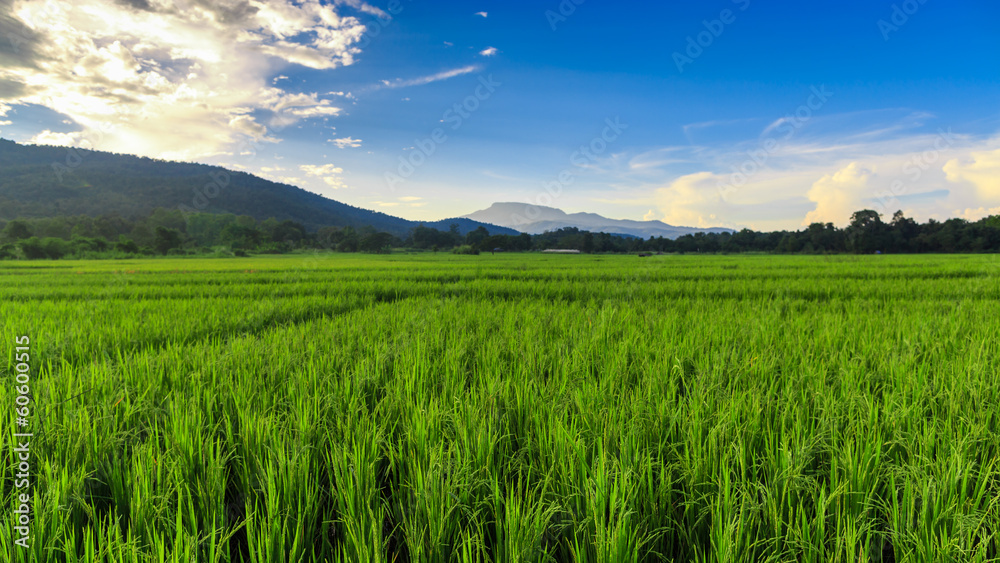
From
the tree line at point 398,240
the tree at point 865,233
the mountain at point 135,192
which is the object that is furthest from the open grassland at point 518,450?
the mountain at point 135,192

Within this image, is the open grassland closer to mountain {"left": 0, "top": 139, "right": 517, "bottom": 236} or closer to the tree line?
the tree line

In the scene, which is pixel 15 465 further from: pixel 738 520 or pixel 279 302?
pixel 279 302

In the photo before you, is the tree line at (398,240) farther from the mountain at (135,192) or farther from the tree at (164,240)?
the mountain at (135,192)

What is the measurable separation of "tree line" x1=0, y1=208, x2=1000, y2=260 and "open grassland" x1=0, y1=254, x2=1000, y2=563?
55.6 metres

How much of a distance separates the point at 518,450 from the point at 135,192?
131212mm

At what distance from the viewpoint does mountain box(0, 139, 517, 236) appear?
80.1 meters

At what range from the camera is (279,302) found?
6.64 meters

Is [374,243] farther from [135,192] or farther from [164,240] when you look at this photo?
[135,192]

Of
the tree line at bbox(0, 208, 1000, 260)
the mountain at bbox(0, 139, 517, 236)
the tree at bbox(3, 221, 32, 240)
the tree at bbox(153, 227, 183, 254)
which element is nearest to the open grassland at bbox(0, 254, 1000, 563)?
the tree line at bbox(0, 208, 1000, 260)

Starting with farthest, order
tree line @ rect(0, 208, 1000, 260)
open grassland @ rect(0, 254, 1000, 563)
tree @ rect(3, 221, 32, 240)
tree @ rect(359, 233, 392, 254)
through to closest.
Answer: tree @ rect(359, 233, 392, 254), tree @ rect(3, 221, 32, 240), tree line @ rect(0, 208, 1000, 260), open grassland @ rect(0, 254, 1000, 563)

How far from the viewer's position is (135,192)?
95.0m

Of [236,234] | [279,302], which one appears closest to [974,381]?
[279,302]

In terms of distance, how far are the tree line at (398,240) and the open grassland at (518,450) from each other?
55.6 meters

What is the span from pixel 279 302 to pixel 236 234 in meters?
77.3
